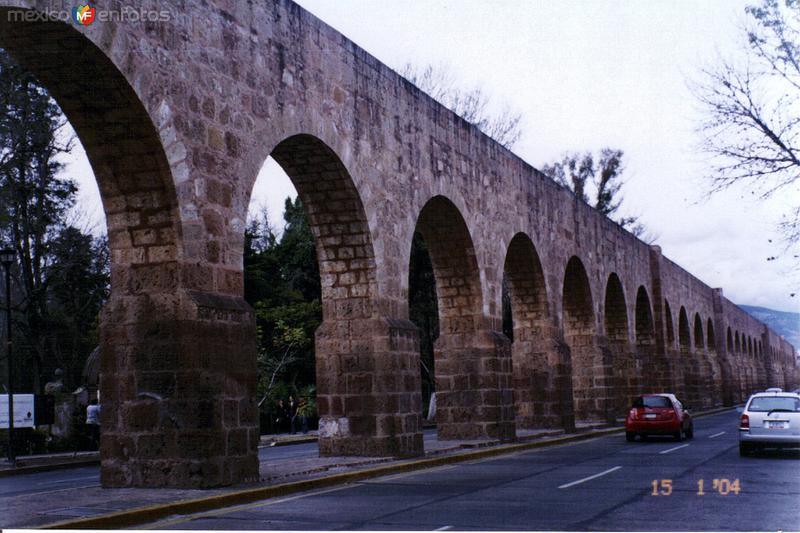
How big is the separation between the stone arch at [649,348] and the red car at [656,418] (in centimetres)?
1633

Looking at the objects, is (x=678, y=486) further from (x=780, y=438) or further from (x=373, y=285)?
(x=373, y=285)

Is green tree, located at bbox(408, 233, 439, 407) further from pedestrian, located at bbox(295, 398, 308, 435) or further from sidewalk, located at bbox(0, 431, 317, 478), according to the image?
sidewalk, located at bbox(0, 431, 317, 478)

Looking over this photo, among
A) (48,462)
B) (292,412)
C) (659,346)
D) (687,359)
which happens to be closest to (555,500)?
(48,462)

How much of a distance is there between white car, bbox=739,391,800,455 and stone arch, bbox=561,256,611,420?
1271cm

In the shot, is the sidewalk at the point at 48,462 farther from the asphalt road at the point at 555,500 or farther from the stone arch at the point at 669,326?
the stone arch at the point at 669,326

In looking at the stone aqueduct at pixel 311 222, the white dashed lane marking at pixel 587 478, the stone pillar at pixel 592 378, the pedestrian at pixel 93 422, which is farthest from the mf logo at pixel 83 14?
the stone pillar at pixel 592 378

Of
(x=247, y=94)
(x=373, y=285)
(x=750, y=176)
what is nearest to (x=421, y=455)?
(x=373, y=285)

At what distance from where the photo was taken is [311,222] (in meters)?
16.9

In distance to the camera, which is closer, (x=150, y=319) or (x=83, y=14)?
(x=83, y=14)

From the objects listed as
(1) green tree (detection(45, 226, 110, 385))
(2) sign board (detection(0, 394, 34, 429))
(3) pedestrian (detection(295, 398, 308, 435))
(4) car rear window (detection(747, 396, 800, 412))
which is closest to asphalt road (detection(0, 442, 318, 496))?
(2) sign board (detection(0, 394, 34, 429))

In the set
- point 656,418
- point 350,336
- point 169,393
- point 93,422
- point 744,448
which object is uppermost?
point 350,336

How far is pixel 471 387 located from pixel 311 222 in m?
6.09

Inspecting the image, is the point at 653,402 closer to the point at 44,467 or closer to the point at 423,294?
the point at 44,467

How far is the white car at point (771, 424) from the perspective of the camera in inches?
663
